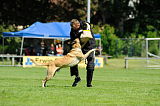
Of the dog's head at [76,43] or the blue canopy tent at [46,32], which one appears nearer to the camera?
the dog's head at [76,43]

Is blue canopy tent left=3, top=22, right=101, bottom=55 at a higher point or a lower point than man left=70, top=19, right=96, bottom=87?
higher

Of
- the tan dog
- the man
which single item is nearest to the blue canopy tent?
the man

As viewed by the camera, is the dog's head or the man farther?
the man

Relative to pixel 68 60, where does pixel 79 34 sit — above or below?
above

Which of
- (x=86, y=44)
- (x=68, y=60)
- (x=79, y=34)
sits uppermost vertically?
(x=79, y=34)

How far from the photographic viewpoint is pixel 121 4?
2149 inches

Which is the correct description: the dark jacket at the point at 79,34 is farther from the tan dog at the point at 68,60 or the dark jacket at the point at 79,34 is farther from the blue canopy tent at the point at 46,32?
the blue canopy tent at the point at 46,32

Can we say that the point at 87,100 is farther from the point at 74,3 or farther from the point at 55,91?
the point at 74,3

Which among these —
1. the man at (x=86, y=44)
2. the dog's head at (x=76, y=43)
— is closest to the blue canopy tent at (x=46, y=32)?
the man at (x=86, y=44)

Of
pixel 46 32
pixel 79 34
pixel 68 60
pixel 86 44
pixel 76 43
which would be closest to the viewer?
pixel 68 60

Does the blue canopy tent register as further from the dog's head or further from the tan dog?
the tan dog

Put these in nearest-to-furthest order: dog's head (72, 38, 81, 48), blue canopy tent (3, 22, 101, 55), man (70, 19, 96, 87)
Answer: dog's head (72, 38, 81, 48)
man (70, 19, 96, 87)
blue canopy tent (3, 22, 101, 55)

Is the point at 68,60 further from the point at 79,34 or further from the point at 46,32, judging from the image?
the point at 46,32

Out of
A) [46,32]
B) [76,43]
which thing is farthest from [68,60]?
[46,32]
